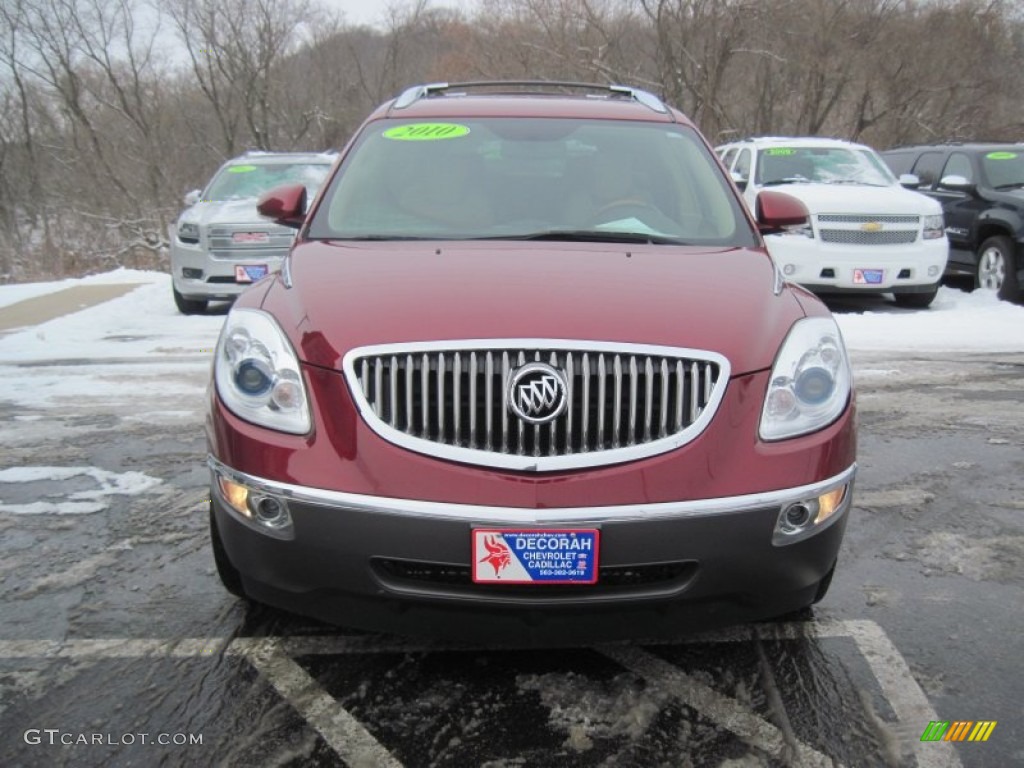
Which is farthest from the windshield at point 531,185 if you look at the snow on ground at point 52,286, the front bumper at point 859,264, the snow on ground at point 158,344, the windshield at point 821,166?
the snow on ground at point 52,286

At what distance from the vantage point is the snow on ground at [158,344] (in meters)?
6.14

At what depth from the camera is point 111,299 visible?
1120cm

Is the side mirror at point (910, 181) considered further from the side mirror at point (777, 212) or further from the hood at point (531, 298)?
the hood at point (531, 298)

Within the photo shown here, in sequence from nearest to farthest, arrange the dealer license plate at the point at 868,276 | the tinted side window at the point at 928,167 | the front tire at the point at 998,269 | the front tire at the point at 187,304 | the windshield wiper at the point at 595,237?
1. the windshield wiper at the point at 595,237
2. the dealer license plate at the point at 868,276
3. the front tire at the point at 998,269
4. the front tire at the point at 187,304
5. the tinted side window at the point at 928,167

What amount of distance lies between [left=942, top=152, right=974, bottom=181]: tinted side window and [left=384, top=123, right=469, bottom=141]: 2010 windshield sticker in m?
9.28

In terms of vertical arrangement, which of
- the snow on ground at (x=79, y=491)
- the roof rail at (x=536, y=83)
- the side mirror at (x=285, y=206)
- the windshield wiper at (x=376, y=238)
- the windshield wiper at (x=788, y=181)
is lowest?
the snow on ground at (x=79, y=491)

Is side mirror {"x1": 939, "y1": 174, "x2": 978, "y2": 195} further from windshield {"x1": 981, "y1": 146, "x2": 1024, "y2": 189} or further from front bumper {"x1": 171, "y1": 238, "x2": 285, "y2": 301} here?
front bumper {"x1": 171, "y1": 238, "x2": 285, "y2": 301}

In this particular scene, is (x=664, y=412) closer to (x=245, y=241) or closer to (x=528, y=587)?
(x=528, y=587)

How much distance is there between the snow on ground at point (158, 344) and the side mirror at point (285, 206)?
6.78ft

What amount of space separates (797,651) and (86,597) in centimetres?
239

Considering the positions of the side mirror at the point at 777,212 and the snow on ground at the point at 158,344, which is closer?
the side mirror at the point at 777,212

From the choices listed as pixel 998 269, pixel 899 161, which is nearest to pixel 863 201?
pixel 998 269

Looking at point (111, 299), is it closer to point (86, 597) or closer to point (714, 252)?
point (86, 597)

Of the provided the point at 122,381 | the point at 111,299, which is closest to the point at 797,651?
the point at 122,381
